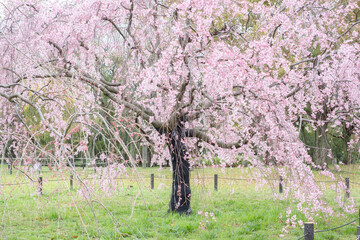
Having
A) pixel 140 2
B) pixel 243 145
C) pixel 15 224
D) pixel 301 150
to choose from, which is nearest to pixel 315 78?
pixel 301 150

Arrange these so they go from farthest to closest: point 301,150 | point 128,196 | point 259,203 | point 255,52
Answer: point 128,196
point 259,203
point 301,150
point 255,52

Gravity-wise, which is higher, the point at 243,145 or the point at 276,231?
the point at 243,145

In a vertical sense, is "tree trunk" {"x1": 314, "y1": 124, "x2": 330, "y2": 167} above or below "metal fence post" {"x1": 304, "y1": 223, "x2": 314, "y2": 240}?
above

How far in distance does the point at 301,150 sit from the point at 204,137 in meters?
1.66

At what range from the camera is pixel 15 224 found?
6000 millimetres

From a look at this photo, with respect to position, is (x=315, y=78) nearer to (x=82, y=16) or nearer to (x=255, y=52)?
(x=255, y=52)

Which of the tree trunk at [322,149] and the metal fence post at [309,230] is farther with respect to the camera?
the tree trunk at [322,149]

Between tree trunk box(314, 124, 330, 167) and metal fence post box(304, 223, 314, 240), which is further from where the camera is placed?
tree trunk box(314, 124, 330, 167)

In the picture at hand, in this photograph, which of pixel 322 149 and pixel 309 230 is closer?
pixel 309 230

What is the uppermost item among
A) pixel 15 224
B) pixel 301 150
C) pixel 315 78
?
pixel 315 78

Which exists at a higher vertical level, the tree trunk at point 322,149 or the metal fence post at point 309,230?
the tree trunk at point 322,149

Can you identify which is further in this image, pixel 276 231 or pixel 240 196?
pixel 240 196

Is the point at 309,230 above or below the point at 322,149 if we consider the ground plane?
Answer: below

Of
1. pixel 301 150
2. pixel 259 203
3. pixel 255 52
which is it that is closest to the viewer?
pixel 255 52
